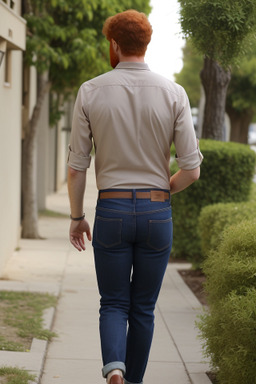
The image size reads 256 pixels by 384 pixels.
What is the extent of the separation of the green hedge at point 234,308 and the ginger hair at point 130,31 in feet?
4.31

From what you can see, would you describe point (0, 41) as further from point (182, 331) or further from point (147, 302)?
point (147, 302)

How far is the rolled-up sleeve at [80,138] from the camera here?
3547mm

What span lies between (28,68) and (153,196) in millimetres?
10020

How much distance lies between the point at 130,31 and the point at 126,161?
62cm

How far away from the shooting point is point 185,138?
3574mm

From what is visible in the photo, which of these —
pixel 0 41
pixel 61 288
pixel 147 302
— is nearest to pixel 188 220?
pixel 61 288

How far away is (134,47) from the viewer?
3574 millimetres

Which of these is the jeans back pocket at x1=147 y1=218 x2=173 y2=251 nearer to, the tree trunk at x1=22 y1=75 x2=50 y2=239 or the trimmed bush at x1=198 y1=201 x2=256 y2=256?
the trimmed bush at x1=198 y1=201 x2=256 y2=256

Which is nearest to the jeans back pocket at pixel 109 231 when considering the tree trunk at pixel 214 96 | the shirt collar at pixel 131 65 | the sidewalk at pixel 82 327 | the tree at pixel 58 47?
the shirt collar at pixel 131 65

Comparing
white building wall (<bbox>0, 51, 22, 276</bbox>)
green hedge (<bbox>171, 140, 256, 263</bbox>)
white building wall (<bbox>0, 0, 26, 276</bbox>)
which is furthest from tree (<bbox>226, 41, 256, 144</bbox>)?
green hedge (<bbox>171, 140, 256, 263</bbox>)

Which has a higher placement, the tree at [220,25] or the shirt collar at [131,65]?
the tree at [220,25]

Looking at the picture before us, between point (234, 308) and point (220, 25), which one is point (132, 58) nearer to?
point (234, 308)

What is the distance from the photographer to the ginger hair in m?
3.52

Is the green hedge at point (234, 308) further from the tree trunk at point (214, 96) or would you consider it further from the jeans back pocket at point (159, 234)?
the tree trunk at point (214, 96)
